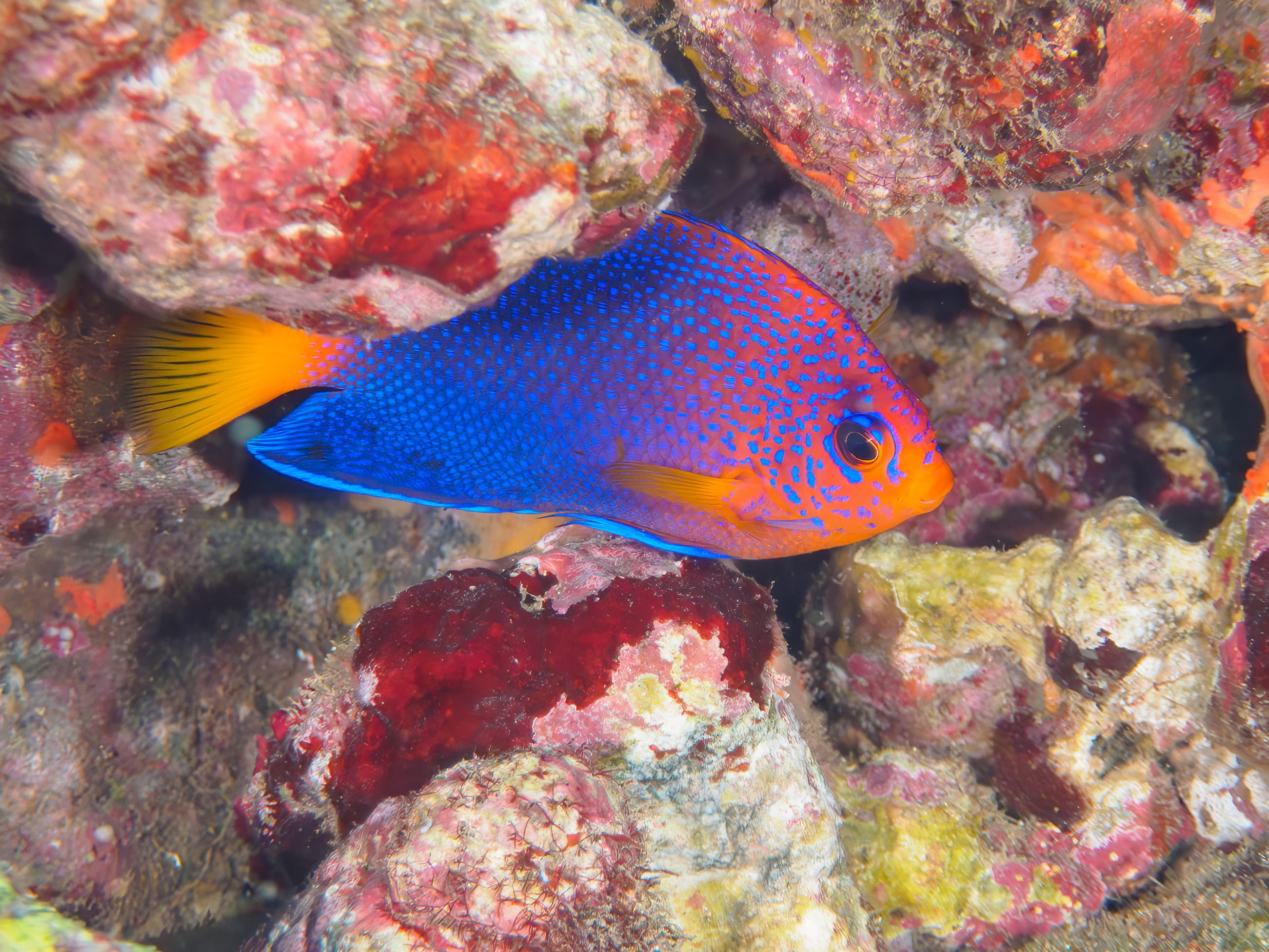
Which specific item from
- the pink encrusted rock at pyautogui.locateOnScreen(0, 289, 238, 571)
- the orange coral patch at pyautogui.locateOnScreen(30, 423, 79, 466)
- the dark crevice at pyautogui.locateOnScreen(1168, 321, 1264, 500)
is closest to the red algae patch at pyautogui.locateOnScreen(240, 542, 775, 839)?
the pink encrusted rock at pyautogui.locateOnScreen(0, 289, 238, 571)

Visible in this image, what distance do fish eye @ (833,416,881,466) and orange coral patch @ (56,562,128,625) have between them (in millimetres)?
3102

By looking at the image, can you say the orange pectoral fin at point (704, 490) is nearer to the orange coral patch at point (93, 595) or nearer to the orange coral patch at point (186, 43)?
the orange coral patch at point (186, 43)

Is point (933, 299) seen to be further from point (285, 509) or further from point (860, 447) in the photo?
point (285, 509)

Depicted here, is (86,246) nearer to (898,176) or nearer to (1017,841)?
(898,176)

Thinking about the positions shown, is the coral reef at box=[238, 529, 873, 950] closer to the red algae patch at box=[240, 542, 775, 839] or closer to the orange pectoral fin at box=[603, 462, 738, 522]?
the red algae patch at box=[240, 542, 775, 839]

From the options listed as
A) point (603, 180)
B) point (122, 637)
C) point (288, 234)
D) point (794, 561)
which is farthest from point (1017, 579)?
point (122, 637)

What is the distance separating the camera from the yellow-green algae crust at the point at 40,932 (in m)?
1.38

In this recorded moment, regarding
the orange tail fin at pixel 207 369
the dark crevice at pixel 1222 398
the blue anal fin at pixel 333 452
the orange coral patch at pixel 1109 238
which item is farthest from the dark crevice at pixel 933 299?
the orange tail fin at pixel 207 369

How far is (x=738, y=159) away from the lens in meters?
3.04

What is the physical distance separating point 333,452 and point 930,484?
218 centimetres

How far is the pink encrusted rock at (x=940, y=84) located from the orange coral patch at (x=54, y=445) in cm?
267

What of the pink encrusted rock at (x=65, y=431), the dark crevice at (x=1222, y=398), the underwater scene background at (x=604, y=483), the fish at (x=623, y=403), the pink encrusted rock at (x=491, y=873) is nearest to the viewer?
the underwater scene background at (x=604, y=483)

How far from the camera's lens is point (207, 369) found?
80.9 inches

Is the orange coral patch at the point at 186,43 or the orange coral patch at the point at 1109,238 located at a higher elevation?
the orange coral patch at the point at 1109,238
